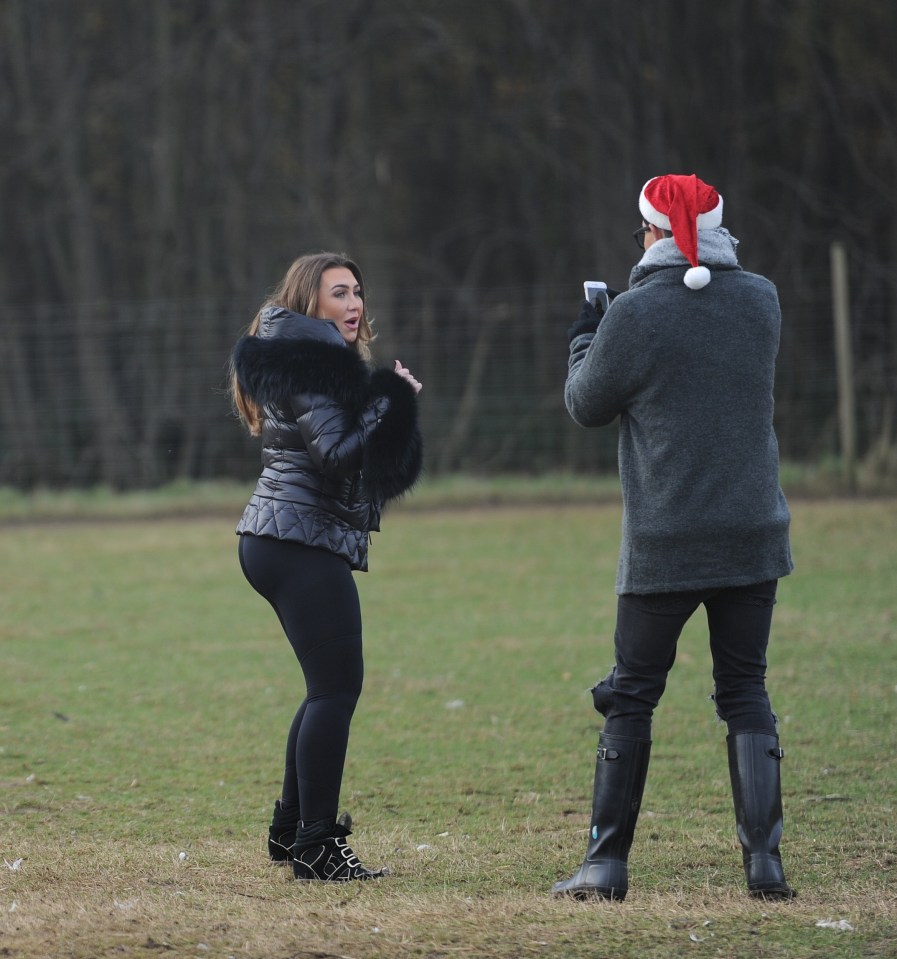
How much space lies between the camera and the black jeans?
3.72m

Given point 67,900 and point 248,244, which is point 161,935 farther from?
point 248,244

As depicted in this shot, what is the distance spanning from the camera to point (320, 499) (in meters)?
3.99

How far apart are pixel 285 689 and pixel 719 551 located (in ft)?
12.1

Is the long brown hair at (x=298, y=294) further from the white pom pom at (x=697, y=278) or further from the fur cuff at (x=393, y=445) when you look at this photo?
the white pom pom at (x=697, y=278)

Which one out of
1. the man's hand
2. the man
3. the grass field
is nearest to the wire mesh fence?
the grass field

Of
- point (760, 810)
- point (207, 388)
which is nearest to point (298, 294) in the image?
point (760, 810)

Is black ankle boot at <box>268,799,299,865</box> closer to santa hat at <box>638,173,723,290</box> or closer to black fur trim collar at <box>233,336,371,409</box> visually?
black fur trim collar at <box>233,336,371,409</box>

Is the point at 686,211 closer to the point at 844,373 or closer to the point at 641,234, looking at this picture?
the point at 641,234

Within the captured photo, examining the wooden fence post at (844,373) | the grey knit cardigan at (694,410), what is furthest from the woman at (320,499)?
the wooden fence post at (844,373)

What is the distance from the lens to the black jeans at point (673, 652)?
372cm

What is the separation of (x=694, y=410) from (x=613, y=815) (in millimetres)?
1081

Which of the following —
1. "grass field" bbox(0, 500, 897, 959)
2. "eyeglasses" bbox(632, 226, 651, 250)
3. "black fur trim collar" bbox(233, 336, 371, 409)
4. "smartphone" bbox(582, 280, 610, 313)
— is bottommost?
"grass field" bbox(0, 500, 897, 959)

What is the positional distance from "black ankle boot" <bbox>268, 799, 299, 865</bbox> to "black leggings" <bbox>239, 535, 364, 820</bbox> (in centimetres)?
13

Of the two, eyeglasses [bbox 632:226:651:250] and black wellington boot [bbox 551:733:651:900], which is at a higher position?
eyeglasses [bbox 632:226:651:250]
